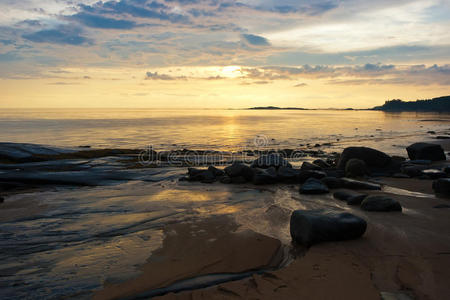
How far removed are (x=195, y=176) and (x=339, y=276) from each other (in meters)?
7.90

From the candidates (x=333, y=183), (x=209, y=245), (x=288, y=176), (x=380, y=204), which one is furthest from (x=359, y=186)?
(x=209, y=245)

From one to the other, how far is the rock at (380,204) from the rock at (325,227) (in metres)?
1.86

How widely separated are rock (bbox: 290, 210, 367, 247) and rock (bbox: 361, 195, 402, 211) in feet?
6.12

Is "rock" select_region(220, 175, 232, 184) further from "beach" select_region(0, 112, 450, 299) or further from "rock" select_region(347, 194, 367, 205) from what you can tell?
"rock" select_region(347, 194, 367, 205)

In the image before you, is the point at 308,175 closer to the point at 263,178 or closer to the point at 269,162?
the point at 263,178

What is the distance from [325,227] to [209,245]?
6.54 feet

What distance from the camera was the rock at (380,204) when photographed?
677 centimetres

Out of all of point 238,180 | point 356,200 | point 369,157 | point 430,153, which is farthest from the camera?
point 430,153

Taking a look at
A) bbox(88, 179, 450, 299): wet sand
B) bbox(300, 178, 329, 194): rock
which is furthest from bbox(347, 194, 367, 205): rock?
bbox(300, 178, 329, 194): rock

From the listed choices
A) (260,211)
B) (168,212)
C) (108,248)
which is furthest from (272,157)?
(108,248)

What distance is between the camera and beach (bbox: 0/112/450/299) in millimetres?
3787

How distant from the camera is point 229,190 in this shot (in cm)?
964

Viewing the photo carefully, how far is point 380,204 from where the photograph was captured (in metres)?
6.84

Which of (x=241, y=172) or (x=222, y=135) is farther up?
(x=222, y=135)
